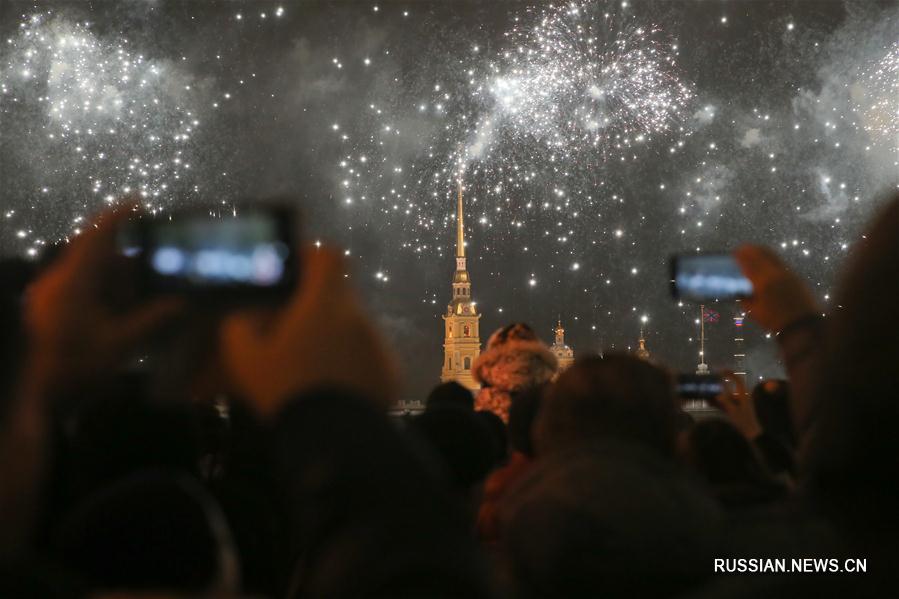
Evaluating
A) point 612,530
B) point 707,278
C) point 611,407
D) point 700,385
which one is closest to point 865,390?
point 612,530

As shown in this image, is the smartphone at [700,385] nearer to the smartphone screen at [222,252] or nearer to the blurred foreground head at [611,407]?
the blurred foreground head at [611,407]

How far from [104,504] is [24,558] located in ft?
2.58

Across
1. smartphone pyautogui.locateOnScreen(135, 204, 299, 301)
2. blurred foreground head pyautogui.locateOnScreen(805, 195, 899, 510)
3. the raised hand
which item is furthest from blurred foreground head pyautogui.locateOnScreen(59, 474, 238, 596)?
the raised hand

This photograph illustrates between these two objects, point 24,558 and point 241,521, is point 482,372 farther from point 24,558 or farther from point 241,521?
point 24,558

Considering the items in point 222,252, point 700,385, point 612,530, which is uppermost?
point 222,252

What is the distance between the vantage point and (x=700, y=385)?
5.32 metres

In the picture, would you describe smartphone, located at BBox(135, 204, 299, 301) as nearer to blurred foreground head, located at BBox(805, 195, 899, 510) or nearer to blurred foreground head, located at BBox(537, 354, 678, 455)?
blurred foreground head, located at BBox(805, 195, 899, 510)

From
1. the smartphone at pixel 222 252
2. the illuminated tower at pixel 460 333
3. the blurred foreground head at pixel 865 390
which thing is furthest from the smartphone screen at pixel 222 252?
the illuminated tower at pixel 460 333

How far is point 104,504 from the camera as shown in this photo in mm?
2025

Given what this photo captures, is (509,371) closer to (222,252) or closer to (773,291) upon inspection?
(773,291)

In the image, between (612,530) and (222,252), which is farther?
(612,530)

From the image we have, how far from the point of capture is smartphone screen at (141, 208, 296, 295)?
1.62 m

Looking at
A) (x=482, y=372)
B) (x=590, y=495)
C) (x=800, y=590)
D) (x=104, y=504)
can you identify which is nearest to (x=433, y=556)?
(x=800, y=590)

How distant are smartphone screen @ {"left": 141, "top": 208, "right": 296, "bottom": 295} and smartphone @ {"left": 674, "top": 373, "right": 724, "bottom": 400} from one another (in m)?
3.92
